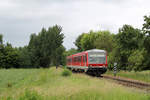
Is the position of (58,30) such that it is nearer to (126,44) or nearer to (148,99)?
(126,44)

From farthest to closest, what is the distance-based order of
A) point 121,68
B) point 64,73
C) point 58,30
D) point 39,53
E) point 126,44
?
point 39,53 < point 58,30 < point 121,68 < point 126,44 < point 64,73

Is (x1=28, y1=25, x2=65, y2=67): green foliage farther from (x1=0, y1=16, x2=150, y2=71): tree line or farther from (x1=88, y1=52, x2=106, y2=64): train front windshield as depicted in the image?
(x1=88, y1=52, x2=106, y2=64): train front windshield

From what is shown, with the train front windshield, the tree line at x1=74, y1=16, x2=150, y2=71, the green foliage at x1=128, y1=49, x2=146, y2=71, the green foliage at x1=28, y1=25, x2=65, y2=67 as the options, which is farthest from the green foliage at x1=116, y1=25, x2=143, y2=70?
the green foliage at x1=28, y1=25, x2=65, y2=67

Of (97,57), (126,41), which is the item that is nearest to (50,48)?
(126,41)

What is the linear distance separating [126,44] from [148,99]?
21.9m

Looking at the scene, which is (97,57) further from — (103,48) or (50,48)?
(50,48)

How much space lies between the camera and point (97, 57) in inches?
993

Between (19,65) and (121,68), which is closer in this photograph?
(121,68)

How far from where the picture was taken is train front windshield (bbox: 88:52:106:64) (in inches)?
987

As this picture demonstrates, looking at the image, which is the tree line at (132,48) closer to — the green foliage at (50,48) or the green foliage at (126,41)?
the green foliage at (126,41)

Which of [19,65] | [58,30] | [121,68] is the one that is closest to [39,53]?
[19,65]

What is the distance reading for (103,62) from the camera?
25.2 metres

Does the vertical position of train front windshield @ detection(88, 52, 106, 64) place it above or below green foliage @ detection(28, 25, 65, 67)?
below

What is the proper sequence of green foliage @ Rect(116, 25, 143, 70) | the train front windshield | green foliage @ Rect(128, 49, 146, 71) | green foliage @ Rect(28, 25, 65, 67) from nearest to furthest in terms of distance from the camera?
1. the train front windshield
2. green foliage @ Rect(128, 49, 146, 71)
3. green foliage @ Rect(116, 25, 143, 70)
4. green foliage @ Rect(28, 25, 65, 67)
